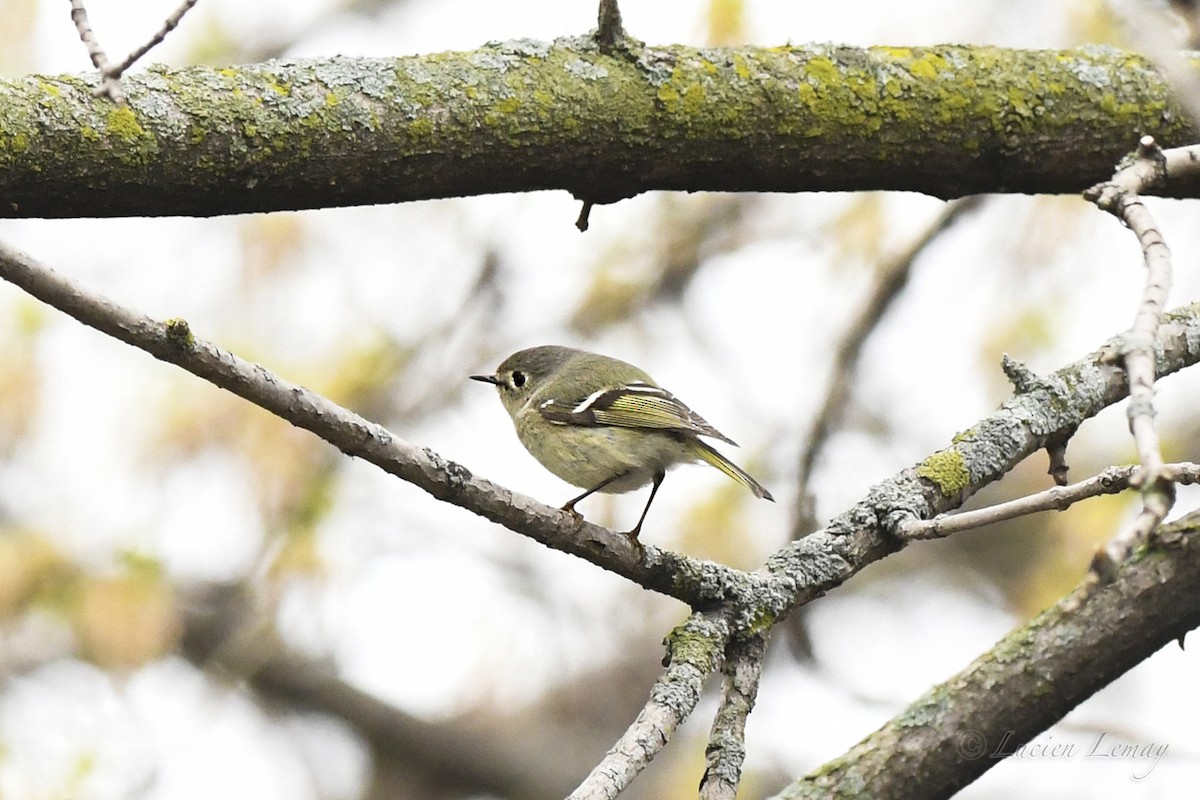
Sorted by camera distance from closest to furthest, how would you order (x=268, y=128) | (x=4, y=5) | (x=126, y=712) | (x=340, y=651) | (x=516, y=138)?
(x=268, y=128) < (x=516, y=138) < (x=126, y=712) < (x=4, y=5) < (x=340, y=651)

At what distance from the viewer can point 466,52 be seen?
2660 mm

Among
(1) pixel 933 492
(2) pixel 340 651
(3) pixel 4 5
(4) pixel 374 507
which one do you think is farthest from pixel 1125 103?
(3) pixel 4 5

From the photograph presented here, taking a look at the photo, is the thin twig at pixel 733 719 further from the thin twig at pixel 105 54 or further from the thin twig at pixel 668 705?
the thin twig at pixel 105 54

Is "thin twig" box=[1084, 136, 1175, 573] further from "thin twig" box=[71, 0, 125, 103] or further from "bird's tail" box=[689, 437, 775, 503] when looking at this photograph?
"bird's tail" box=[689, 437, 775, 503]

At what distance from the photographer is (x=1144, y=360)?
1.45m

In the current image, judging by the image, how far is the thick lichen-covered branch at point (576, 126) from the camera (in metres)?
2.29

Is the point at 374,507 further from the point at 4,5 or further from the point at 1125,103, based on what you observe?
the point at 1125,103

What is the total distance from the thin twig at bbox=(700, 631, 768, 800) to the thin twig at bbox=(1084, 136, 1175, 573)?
89 centimetres

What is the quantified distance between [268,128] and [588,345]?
338cm

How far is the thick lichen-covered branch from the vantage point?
7.53ft

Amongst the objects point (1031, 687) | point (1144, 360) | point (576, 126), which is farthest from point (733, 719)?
point (576, 126)

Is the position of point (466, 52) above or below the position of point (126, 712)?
above

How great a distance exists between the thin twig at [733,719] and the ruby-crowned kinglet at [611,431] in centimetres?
76

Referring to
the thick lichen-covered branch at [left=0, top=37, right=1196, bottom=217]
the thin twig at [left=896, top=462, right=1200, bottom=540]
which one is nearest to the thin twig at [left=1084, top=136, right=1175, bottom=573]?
the thin twig at [left=896, top=462, right=1200, bottom=540]
